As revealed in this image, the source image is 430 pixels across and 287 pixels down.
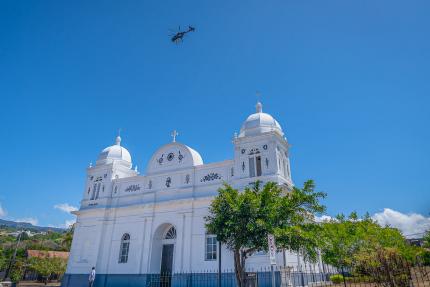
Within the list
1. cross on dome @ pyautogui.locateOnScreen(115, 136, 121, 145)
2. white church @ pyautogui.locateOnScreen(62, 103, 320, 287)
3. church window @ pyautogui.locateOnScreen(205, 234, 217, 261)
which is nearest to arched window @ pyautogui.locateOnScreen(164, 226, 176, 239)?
white church @ pyautogui.locateOnScreen(62, 103, 320, 287)

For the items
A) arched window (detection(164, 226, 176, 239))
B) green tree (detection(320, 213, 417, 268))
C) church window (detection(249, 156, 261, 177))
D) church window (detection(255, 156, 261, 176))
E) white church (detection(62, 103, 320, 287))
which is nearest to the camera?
green tree (detection(320, 213, 417, 268))

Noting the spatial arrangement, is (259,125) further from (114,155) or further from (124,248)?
(114,155)

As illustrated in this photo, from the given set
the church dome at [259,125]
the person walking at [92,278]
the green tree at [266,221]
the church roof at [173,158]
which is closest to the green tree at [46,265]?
the person walking at [92,278]

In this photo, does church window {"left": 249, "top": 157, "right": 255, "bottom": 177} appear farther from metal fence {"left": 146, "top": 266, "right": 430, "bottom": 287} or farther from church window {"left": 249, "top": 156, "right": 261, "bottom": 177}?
metal fence {"left": 146, "top": 266, "right": 430, "bottom": 287}

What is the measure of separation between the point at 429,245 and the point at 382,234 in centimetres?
922

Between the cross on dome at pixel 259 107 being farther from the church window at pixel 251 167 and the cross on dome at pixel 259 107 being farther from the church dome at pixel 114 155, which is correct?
the church dome at pixel 114 155

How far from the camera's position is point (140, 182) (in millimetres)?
25688

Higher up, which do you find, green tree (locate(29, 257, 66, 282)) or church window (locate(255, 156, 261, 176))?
church window (locate(255, 156, 261, 176))

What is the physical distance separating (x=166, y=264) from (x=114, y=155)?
1160 centimetres

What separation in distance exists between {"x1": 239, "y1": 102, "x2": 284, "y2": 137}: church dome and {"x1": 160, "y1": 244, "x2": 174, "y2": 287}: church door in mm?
10449

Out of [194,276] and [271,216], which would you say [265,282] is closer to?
[194,276]

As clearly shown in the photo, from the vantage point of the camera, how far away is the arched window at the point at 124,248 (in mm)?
A: 23750

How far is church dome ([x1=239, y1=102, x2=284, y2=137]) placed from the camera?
869 inches

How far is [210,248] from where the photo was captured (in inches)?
806
